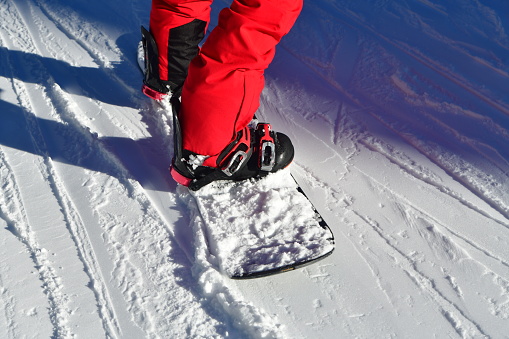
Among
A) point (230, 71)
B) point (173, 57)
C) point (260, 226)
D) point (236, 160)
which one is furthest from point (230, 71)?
point (173, 57)

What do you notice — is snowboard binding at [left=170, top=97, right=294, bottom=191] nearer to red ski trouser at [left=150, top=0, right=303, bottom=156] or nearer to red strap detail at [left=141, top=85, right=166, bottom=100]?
red ski trouser at [left=150, top=0, right=303, bottom=156]

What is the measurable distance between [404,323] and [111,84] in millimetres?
1640

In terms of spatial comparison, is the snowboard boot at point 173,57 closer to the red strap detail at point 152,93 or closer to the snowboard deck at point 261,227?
the red strap detail at point 152,93

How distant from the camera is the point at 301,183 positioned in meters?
1.69

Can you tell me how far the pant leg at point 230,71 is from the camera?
4.28 ft

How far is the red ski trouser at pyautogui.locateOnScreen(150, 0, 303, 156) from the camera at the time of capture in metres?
1.31

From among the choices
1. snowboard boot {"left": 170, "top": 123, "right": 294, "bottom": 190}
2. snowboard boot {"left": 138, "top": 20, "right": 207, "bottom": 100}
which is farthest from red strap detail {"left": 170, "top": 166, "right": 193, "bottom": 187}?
snowboard boot {"left": 138, "top": 20, "right": 207, "bottom": 100}

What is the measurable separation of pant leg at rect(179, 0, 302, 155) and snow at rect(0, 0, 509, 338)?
26cm

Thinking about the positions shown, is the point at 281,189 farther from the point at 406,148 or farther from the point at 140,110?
the point at 140,110

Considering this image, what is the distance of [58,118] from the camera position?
6.11 feet

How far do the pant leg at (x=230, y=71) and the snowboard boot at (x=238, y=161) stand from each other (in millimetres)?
35

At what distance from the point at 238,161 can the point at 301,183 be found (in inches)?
11.2

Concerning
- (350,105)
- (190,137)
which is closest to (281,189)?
(190,137)

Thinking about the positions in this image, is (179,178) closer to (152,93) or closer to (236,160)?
(236,160)
